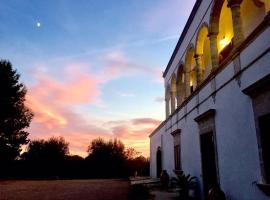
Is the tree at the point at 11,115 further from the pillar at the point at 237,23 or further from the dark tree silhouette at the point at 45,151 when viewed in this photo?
the pillar at the point at 237,23

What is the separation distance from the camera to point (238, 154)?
796 centimetres

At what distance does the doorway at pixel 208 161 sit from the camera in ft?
34.5

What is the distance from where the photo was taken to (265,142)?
6.56 meters

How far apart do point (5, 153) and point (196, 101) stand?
23.0 metres

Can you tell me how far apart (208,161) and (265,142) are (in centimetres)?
466

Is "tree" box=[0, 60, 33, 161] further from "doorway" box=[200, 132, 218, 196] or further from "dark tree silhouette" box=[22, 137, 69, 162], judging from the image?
"doorway" box=[200, 132, 218, 196]

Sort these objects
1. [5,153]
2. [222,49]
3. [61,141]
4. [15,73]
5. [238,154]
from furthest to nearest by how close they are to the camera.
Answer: [61,141]
[15,73]
[5,153]
[222,49]
[238,154]

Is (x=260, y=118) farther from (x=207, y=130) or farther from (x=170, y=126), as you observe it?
(x=170, y=126)

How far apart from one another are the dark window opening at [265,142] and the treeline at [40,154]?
88.7 ft

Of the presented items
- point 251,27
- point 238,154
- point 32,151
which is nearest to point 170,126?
point 251,27

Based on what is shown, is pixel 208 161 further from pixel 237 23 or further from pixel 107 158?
pixel 107 158

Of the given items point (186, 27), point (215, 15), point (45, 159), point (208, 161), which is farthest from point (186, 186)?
point (45, 159)

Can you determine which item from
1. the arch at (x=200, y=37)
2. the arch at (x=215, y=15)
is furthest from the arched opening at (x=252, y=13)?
the arch at (x=215, y=15)

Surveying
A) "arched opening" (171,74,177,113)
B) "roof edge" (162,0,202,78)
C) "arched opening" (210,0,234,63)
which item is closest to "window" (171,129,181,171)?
"arched opening" (171,74,177,113)
